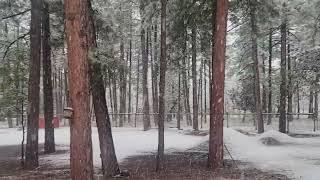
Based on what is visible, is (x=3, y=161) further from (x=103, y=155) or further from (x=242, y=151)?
(x=242, y=151)

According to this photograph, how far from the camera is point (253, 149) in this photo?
19.5 metres

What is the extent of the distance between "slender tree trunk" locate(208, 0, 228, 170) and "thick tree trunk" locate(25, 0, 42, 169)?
5741 mm

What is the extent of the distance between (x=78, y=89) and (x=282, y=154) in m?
11.3

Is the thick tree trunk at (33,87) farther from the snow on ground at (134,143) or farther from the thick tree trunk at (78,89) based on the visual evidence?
the thick tree trunk at (78,89)

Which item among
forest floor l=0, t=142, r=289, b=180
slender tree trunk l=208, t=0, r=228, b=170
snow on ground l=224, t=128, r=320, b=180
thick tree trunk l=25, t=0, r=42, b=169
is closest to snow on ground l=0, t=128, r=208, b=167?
forest floor l=0, t=142, r=289, b=180

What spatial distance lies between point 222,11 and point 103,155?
5371 mm

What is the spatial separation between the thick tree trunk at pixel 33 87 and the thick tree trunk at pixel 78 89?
24.2 ft

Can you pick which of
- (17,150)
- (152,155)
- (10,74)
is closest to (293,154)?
(152,155)

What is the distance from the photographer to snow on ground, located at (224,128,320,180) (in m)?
13.8

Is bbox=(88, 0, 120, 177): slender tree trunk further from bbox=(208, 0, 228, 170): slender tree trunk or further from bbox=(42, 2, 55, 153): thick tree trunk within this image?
bbox=(42, 2, 55, 153): thick tree trunk

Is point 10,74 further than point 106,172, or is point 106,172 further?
point 10,74

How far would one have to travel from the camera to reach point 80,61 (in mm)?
8445

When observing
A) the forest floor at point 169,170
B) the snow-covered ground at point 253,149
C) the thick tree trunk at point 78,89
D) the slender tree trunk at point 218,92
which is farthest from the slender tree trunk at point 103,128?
the thick tree trunk at point 78,89

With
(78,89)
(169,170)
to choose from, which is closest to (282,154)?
(169,170)
